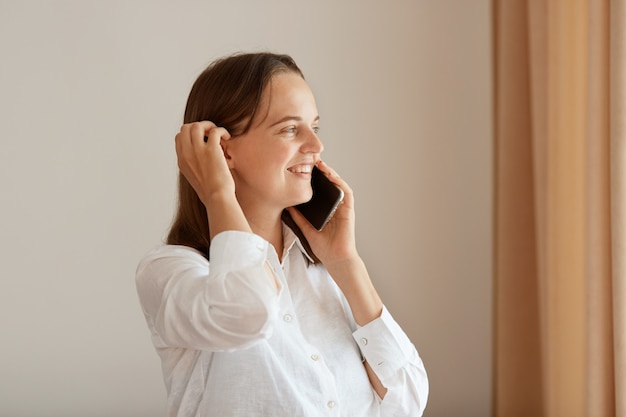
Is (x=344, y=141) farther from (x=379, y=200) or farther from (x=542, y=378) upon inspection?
(x=542, y=378)

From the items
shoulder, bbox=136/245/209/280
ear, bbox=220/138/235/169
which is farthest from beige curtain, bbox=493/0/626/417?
shoulder, bbox=136/245/209/280

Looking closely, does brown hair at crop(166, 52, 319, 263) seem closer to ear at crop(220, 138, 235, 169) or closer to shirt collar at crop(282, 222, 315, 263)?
ear at crop(220, 138, 235, 169)

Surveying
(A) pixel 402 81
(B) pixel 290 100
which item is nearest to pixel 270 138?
(B) pixel 290 100

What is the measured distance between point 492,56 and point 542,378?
A: 3.55 ft

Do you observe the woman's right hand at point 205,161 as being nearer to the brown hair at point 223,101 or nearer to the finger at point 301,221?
the brown hair at point 223,101

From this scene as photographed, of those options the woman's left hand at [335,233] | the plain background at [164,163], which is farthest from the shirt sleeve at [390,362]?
the plain background at [164,163]

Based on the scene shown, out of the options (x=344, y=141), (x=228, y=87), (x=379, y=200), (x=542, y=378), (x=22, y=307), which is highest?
(x=228, y=87)

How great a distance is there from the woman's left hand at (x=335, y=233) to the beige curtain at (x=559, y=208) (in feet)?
2.31

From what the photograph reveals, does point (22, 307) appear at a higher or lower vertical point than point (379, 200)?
lower

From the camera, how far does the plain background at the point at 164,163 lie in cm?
245

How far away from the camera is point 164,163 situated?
98.8 inches

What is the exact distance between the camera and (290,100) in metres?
1.47

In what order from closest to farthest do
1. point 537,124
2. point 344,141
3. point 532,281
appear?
point 537,124
point 532,281
point 344,141

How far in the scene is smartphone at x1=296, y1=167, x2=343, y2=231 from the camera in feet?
5.05
